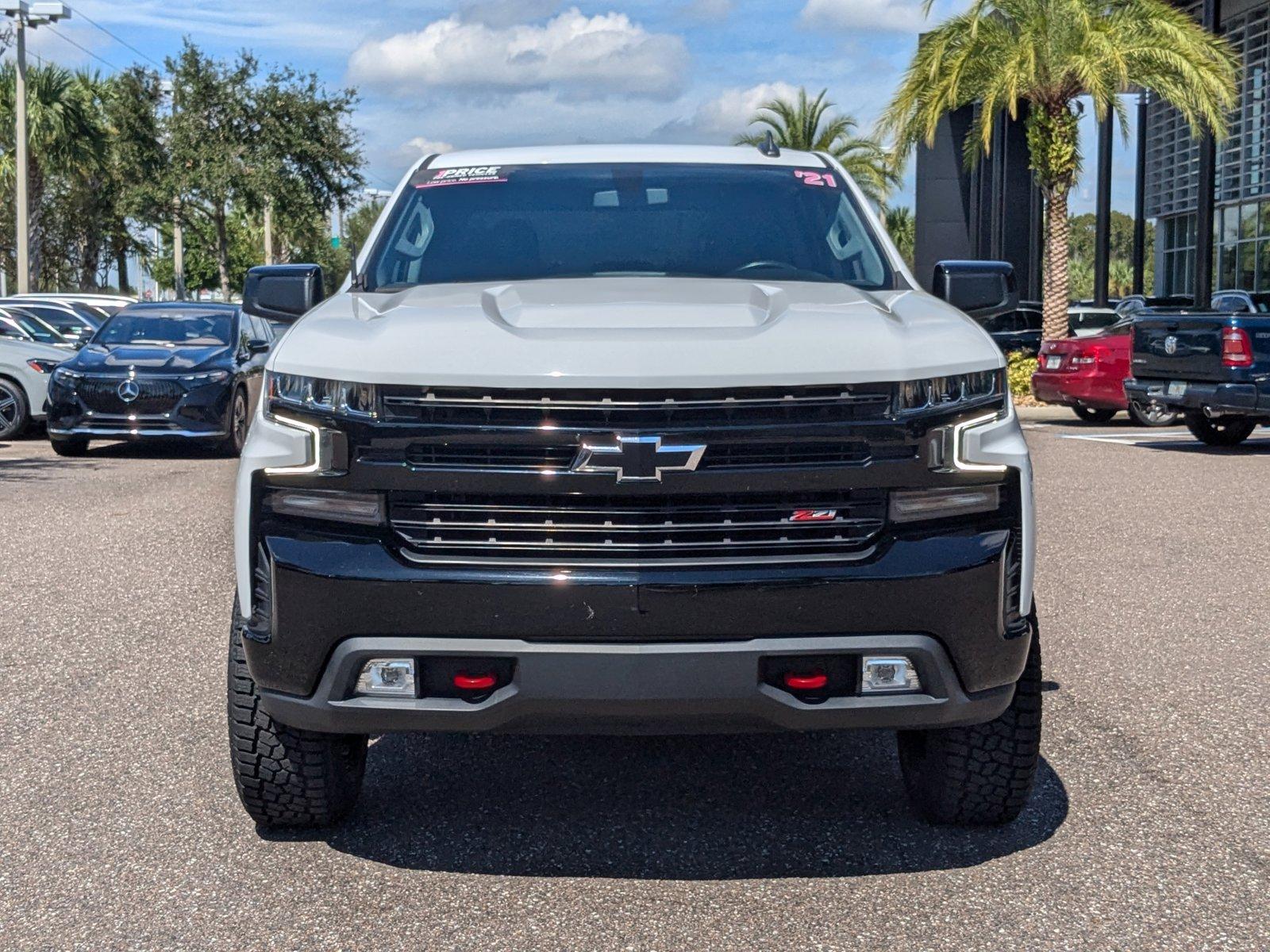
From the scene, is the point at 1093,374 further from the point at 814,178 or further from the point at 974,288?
the point at 974,288

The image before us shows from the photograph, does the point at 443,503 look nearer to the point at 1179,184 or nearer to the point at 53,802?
the point at 53,802

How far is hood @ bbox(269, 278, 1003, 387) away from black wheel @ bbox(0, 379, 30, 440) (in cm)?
1509

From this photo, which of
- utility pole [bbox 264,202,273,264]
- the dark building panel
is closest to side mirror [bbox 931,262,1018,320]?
the dark building panel

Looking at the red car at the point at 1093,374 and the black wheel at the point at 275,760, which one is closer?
the black wheel at the point at 275,760

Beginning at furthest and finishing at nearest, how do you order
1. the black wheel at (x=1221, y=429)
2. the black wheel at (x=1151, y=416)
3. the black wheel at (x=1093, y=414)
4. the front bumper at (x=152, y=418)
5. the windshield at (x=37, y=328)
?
the black wheel at (x=1093, y=414), the windshield at (x=37, y=328), the black wheel at (x=1151, y=416), the black wheel at (x=1221, y=429), the front bumper at (x=152, y=418)

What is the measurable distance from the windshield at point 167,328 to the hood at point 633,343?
13.2 metres

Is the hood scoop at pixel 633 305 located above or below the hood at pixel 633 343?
above

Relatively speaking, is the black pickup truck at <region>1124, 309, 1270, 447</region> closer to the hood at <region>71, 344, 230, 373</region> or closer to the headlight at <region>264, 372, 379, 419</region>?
the hood at <region>71, 344, 230, 373</region>

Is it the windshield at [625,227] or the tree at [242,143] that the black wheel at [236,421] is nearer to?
the windshield at [625,227]

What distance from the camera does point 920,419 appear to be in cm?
368

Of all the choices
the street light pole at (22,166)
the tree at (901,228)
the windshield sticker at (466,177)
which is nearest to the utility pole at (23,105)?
the street light pole at (22,166)

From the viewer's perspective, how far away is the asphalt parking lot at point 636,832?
3686mm

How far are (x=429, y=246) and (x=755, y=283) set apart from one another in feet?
3.76

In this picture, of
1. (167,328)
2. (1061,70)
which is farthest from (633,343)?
(1061,70)
